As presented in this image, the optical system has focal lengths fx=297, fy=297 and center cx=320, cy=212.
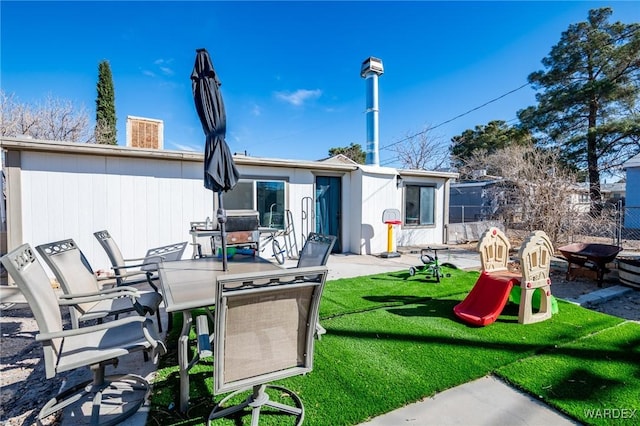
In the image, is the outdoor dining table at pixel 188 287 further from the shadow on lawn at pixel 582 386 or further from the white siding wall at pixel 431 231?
the white siding wall at pixel 431 231

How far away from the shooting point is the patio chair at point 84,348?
1.65m

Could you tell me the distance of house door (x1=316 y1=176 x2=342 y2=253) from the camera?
7.82 m

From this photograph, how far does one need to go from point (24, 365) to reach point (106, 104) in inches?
653

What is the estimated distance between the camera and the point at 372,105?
340 inches

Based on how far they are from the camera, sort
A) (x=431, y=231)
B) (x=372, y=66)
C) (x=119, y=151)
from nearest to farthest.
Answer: (x=119, y=151) → (x=372, y=66) → (x=431, y=231)

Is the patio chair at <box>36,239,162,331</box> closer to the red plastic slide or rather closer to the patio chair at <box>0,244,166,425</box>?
the patio chair at <box>0,244,166,425</box>

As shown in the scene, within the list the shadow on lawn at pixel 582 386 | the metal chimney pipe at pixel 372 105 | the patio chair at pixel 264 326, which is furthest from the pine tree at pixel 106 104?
the shadow on lawn at pixel 582 386

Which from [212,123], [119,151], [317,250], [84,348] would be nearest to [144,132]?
[119,151]

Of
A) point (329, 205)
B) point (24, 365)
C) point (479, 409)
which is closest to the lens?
point (479, 409)

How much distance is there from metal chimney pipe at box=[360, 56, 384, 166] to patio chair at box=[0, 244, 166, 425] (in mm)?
7464

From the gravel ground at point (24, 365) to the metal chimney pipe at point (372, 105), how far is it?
5418 mm

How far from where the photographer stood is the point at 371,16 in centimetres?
1047

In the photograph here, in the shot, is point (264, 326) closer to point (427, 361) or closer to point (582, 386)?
point (427, 361)

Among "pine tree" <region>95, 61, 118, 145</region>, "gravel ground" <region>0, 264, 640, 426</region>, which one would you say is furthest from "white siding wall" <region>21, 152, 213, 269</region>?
"pine tree" <region>95, 61, 118, 145</region>
